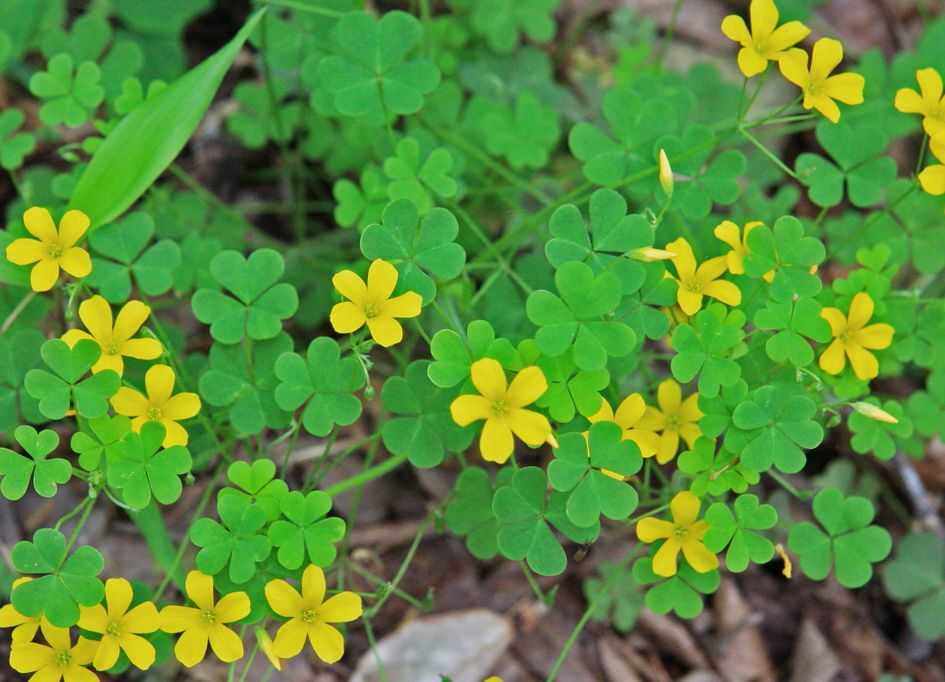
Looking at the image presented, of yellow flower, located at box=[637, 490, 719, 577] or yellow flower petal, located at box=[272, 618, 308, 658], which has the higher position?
yellow flower, located at box=[637, 490, 719, 577]

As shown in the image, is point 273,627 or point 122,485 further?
point 273,627

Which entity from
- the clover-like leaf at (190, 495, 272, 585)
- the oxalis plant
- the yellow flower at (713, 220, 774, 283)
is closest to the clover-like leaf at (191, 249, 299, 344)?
the oxalis plant

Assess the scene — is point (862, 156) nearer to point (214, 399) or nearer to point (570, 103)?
point (570, 103)

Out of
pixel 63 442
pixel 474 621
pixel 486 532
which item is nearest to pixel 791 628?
pixel 474 621

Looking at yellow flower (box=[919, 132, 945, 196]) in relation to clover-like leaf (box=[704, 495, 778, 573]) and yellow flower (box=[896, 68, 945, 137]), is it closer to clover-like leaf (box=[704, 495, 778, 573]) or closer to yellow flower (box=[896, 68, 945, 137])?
yellow flower (box=[896, 68, 945, 137])

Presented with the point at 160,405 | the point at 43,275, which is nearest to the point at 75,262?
the point at 43,275

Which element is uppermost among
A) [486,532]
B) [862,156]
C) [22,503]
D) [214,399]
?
→ [862,156]

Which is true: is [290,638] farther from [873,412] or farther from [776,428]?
[873,412]
